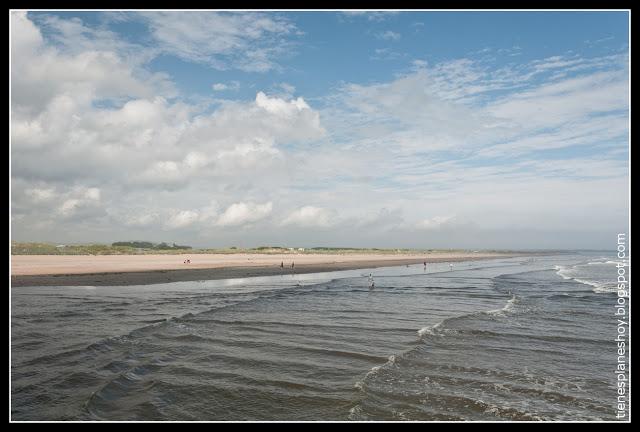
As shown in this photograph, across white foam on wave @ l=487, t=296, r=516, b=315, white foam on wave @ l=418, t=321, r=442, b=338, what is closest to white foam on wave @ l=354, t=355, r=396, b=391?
white foam on wave @ l=418, t=321, r=442, b=338

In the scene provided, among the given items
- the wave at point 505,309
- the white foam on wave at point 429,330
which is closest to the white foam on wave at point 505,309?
the wave at point 505,309

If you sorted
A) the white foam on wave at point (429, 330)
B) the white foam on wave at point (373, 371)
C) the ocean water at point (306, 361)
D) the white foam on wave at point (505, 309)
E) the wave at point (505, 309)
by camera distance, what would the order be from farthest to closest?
the white foam on wave at point (505, 309) < the wave at point (505, 309) < the white foam on wave at point (429, 330) < the white foam on wave at point (373, 371) < the ocean water at point (306, 361)

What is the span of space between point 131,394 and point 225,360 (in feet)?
10.6

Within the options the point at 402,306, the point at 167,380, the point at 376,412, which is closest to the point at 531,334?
the point at 402,306

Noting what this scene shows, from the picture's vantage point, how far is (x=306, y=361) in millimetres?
12438

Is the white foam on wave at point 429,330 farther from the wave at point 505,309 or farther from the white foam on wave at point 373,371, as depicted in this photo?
the wave at point 505,309

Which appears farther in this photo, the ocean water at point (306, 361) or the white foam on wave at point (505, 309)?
the white foam on wave at point (505, 309)

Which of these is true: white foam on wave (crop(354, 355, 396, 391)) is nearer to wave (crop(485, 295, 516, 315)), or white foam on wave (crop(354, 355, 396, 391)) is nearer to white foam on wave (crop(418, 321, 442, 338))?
white foam on wave (crop(418, 321, 442, 338))

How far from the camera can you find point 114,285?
3130 centimetres

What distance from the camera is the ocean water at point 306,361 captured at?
921 centimetres

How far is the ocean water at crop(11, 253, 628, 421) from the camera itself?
921 cm

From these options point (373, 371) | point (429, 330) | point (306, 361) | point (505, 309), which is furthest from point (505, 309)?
point (306, 361)

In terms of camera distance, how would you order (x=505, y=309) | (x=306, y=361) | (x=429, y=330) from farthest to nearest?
(x=505, y=309), (x=429, y=330), (x=306, y=361)

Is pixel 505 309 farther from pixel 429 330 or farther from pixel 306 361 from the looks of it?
pixel 306 361
